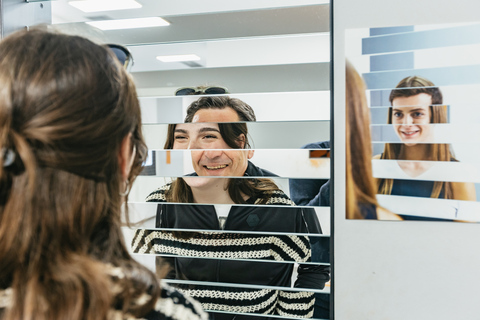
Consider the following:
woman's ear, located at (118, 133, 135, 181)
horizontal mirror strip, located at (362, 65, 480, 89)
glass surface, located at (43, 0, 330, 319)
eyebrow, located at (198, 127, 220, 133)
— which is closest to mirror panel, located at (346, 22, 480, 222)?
horizontal mirror strip, located at (362, 65, 480, 89)

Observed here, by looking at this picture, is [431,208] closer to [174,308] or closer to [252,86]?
[252,86]

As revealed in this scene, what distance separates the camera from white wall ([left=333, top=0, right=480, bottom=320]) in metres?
1.36

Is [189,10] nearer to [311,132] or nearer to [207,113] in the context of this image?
[207,113]

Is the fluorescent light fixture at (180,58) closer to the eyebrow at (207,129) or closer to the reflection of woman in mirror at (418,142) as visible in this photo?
the eyebrow at (207,129)

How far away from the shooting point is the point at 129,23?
166 centimetres

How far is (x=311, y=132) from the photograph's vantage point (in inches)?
58.9

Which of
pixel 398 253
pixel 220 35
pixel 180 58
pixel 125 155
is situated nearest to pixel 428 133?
pixel 398 253

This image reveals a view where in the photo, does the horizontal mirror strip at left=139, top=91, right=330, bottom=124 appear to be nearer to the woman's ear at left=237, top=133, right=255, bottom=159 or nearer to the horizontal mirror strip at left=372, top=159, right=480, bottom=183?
the woman's ear at left=237, top=133, right=255, bottom=159

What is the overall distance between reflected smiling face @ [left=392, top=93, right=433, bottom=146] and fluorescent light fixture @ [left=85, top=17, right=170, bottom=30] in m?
0.92

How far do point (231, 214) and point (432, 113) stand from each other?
79cm

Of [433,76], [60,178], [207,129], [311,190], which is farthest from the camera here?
[207,129]

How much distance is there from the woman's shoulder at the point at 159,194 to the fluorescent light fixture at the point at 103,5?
71cm

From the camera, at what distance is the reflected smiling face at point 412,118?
53.7 inches

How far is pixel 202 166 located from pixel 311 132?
44cm
